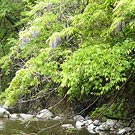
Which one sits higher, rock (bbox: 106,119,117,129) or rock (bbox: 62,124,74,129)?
rock (bbox: 106,119,117,129)

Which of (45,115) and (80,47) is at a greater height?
(80,47)

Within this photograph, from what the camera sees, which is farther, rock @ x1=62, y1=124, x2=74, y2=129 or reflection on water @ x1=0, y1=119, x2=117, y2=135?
rock @ x1=62, y1=124, x2=74, y2=129

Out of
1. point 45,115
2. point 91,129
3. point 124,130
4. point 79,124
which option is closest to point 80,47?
point 124,130

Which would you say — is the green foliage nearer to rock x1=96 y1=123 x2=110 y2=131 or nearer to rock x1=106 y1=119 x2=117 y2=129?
rock x1=96 y1=123 x2=110 y2=131

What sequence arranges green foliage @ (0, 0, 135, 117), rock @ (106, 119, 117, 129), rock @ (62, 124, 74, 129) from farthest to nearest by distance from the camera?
rock @ (62, 124, 74, 129) < rock @ (106, 119, 117, 129) < green foliage @ (0, 0, 135, 117)

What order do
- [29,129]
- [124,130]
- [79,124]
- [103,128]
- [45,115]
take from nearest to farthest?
1. [124,130]
2. [103,128]
3. [29,129]
4. [79,124]
5. [45,115]

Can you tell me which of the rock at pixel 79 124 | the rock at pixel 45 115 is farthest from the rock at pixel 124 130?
the rock at pixel 45 115

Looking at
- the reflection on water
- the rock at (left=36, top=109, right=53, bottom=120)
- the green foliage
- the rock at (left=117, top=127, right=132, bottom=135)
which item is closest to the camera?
the green foliage

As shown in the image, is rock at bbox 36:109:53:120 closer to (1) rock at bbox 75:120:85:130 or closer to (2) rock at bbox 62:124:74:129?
(1) rock at bbox 75:120:85:130

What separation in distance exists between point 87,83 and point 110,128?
2.19m

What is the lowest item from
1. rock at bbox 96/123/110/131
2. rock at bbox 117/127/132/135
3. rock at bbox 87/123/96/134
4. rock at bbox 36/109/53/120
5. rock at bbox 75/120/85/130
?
rock at bbox 36/109/53/120

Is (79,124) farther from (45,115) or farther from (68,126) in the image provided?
(45,115)

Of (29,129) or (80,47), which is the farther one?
(29,129)

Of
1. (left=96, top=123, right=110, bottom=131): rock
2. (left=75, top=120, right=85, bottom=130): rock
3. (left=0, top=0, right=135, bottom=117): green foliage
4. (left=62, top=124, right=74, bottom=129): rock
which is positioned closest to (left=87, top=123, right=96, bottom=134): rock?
(left=96, top=123, right=110, bottom=131): rock
